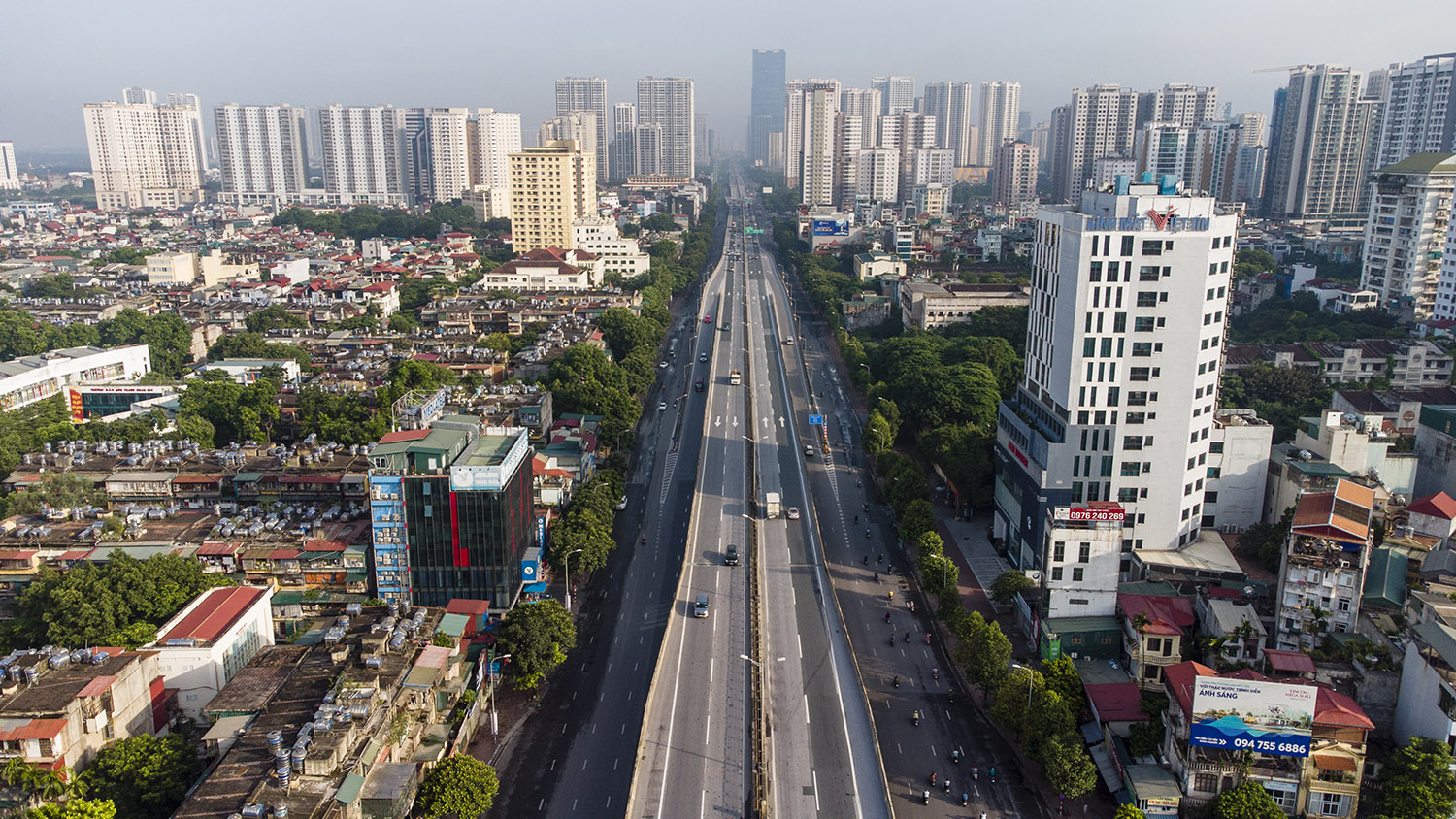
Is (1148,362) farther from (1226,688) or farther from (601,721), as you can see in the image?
(601,721)

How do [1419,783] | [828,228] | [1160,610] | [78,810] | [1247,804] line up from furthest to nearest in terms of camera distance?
[828,228] → [1160,610] → [1247,804] → [1419,783] → [78,810]

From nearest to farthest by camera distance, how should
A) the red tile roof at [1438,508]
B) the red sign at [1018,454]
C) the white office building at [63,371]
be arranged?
1. the red tile roof at [1438,508]
2. the red sign at [1018,454]
3. the white office building at [63,371]

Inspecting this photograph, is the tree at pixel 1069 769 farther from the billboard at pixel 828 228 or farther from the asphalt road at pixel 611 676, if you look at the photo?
the billboard at pixel 828 228

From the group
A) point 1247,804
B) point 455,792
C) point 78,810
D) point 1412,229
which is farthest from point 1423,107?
point 78,810

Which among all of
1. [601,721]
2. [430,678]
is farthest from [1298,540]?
[430,678]

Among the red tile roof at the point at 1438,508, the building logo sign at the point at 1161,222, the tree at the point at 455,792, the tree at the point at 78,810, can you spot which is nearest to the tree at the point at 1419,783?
the red tile roof at the point at 1438,508

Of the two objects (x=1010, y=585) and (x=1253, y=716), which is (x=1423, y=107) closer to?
(x=1010, y=585)
